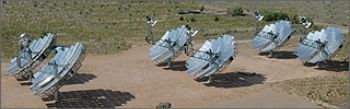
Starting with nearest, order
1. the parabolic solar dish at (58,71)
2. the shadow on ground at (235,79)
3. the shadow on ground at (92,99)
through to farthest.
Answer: the parabolic solar dish at (58,71)
the shadow on ground at (92,99)
the shadow on ground at (235,79)

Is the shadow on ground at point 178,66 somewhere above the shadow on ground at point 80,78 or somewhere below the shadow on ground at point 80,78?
above

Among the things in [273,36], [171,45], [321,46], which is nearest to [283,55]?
[273,36]

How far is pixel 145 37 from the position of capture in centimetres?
7862

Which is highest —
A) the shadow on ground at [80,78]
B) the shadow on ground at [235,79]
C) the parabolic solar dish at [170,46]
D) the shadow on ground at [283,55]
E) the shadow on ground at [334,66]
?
the parabolic solar dish at [170,46]

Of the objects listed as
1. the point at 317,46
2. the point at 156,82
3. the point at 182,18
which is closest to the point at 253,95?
the point at 156,82

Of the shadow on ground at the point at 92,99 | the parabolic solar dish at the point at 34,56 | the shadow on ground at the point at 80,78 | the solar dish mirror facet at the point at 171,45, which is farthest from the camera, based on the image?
the solar dish mirror facet at the point at 171,45

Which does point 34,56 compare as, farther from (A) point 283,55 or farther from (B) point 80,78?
(A) point 283,55

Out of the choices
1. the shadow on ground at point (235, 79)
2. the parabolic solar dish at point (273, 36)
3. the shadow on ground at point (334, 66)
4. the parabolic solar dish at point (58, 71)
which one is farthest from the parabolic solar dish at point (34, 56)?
the shadow on ground at point (334, 66)

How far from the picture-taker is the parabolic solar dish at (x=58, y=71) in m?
43.3

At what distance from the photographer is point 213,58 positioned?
52875 mm

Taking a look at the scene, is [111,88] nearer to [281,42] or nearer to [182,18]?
[281,42]

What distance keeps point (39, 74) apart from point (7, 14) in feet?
196

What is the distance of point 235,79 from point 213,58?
3985 millimetres

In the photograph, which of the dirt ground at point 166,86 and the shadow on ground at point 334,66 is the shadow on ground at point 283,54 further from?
the shadow on ground at point 334,66
